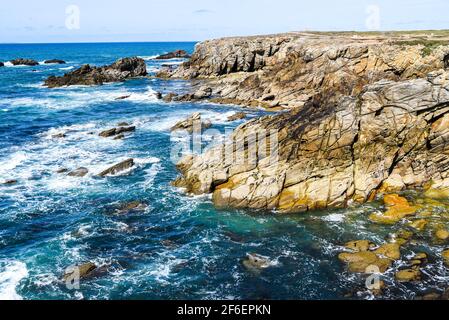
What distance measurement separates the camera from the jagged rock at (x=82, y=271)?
1014 inches

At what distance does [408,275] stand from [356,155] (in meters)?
13.0

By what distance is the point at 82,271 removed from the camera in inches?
Result: 1027

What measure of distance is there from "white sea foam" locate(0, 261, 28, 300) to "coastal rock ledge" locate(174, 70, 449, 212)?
49.5ft

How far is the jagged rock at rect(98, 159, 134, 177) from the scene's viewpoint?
4295 centimetres

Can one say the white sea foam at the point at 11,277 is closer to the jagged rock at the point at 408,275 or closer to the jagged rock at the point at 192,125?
the jagged rock at the point at 408,275

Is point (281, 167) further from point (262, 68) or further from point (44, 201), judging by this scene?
point (262, 68)

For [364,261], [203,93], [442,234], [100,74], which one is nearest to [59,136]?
[203,93]

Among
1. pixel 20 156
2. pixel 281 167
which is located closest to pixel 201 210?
pixel 281 167

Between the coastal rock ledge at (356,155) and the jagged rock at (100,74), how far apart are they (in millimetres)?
82343

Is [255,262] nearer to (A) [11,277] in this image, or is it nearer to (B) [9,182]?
(A) [11,277]

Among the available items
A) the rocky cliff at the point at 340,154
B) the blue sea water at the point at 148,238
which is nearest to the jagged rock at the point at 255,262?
the blue sea water at the point at 148,238

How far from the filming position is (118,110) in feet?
251

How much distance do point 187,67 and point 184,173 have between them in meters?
79.9

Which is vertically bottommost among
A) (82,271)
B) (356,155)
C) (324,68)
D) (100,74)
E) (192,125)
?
(82,271)
